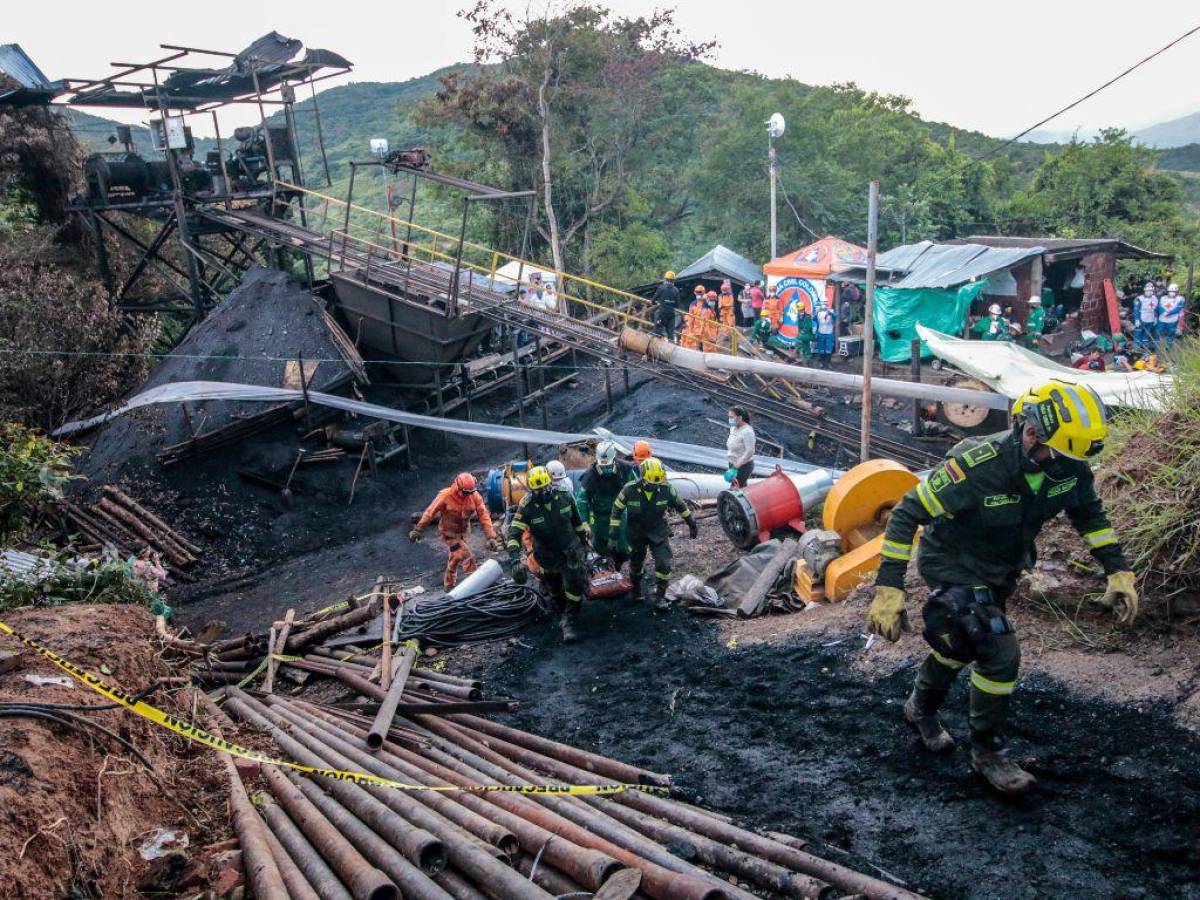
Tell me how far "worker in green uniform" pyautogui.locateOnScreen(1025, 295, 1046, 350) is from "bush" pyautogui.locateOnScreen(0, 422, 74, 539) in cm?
1882

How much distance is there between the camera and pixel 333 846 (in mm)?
4031

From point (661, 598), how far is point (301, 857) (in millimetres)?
5835

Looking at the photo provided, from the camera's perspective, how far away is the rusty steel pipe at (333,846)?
141 inches

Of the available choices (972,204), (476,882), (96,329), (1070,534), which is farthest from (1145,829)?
(972,204)

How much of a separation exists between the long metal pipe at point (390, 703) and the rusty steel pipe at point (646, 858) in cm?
84

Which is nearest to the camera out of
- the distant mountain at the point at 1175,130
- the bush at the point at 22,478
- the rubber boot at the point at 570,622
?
the bush at the point at 22,478

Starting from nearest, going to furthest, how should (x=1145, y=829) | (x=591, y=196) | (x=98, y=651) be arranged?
1. (x=1145, y=829)
2. (x=98, y=651)
3. (x=591, y=196)

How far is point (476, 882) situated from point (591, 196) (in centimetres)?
2941

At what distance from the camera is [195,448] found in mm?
16109

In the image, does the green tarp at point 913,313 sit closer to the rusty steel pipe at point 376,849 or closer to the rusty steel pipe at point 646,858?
the rusty steel pipe at point 646,858

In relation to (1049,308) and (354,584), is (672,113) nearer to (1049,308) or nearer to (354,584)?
(1049,308)

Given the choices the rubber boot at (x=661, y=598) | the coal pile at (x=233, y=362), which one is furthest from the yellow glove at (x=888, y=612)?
the coal pile at (x=233, y=362)

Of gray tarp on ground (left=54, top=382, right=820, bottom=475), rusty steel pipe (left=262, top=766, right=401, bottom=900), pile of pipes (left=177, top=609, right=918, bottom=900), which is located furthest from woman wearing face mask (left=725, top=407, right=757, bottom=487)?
rusty steel pipe (left=262, top=766, right=401, bottom=900)

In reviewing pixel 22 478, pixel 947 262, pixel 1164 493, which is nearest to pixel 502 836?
pixel 1164 493
